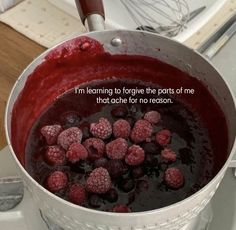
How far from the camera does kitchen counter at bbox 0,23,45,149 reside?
0.72 meters

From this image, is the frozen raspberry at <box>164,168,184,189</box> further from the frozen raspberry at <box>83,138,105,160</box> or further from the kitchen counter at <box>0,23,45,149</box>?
the kitchen counter at <box>0,23,45,149</box>

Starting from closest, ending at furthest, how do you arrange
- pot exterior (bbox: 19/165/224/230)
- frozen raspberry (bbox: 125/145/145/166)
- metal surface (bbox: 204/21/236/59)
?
pot exterior (bbox: 19/165/224/230) → frozen raspberry (bbox: 125/145/145/166) → metal surface (bbox: 204/21/236/59)

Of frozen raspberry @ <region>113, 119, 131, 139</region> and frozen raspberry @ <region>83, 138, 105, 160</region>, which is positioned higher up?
frozen raspberry @ <region>113, 119, 131, 139</region>

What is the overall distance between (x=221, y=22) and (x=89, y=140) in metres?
0.39

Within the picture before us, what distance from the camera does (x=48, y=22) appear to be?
2.61 feet

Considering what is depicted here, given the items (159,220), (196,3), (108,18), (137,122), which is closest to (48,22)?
(108,18)

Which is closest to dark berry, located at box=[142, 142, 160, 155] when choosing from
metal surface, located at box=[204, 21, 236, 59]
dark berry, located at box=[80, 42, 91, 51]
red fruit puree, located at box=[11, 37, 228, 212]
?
red fruit puree, located at box=[11, 37, 228, 212]

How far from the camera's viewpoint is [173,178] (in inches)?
17.9

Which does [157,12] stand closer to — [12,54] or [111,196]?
[12,54]

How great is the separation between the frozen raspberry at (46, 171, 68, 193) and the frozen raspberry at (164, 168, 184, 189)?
10cm

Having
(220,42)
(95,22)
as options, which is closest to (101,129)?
(95,22)

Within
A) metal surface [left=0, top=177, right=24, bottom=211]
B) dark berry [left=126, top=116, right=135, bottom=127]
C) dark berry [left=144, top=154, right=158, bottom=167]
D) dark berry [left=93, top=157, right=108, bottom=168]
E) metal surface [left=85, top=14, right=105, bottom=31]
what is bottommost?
metal surface [left=0, top=177, right=24, bottom=211]

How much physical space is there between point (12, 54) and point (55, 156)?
323mm

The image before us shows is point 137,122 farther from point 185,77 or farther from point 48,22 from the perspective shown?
point 48,22
